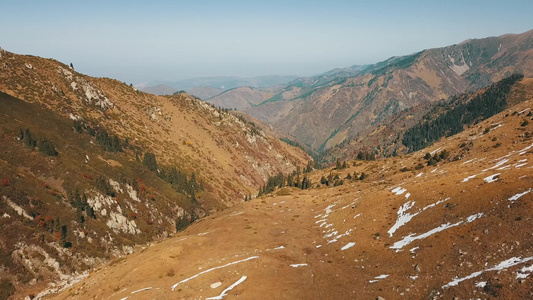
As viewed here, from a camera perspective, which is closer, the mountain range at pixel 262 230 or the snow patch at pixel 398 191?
the mountain range at pixel 262 230

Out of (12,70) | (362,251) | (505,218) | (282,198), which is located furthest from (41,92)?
(505,218)

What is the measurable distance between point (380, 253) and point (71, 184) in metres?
107

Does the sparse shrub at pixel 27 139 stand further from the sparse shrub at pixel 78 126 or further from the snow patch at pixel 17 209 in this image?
the sparse shrub at pixel 78 126

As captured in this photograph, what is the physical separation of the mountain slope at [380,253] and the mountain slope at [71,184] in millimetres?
28329

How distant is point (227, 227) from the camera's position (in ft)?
226

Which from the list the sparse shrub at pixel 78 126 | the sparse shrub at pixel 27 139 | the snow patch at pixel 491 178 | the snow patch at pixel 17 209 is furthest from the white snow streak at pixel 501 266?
the sparse shrub at pixel 78 126

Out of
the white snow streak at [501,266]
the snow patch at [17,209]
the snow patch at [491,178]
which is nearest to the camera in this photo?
the white snow streak at [501,266]

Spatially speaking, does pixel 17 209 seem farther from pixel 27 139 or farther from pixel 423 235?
pixel 423 235

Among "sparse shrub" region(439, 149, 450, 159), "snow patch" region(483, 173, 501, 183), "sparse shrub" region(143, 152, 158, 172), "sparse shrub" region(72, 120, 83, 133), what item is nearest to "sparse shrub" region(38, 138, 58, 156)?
"sparse shrub" region(72, 120, 83, 133)

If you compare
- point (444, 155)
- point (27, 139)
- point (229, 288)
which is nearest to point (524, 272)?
Answer: point (229, 288)

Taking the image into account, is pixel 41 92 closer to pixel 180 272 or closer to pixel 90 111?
pixel 90 111

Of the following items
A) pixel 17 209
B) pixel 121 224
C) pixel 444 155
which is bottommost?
pixel 121 224

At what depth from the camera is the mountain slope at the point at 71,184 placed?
238 feet

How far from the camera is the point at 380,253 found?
3944 centimetres
